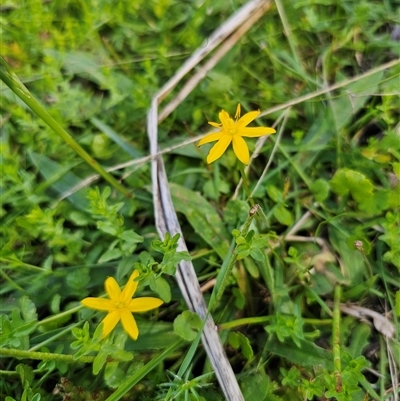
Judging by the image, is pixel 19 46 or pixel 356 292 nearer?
pixel 356 292

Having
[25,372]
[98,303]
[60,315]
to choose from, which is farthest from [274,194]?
[25,372]

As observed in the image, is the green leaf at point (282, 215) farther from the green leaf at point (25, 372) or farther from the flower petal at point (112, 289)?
the green leaf at point (25, 372)

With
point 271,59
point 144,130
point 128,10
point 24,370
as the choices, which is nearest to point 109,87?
point 144,130

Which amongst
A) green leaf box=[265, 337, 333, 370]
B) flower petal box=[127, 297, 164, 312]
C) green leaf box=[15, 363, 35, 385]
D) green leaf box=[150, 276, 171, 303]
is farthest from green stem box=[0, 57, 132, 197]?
green leaf box=[265, 337, 333, 370]

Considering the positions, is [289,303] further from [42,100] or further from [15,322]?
[42,100]

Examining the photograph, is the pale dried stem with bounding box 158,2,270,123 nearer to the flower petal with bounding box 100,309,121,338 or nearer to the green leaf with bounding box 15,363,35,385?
the flower petal with bounding box 100,309,121,338
